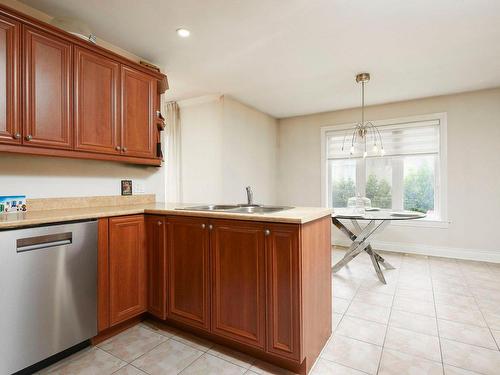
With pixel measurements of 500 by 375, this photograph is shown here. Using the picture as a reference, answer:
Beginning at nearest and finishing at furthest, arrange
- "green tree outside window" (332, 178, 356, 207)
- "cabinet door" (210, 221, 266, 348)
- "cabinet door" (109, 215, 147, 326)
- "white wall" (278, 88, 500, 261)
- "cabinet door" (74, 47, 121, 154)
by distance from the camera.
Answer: "cabinet door" (210, 221, 266, 348) < "cabinet door" (109, 215, 147, 326) < "cabinet door" (74, 47, 121, 154) < "white wall" (278, 88, 500, 261) < "green tree outside window" (332, 178, 356, 207)

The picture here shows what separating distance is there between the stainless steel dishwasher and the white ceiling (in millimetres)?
1681

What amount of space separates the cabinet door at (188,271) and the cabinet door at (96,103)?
0.87 metres

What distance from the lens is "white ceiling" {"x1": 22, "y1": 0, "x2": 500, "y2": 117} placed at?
6.68 feet

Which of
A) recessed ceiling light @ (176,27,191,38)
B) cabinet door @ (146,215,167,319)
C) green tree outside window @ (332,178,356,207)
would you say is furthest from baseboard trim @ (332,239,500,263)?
recessed ceiling light @ (176,27,191,38)

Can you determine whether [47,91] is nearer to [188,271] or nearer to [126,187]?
[126,187]

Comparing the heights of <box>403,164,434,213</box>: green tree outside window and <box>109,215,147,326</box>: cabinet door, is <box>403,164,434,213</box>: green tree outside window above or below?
above

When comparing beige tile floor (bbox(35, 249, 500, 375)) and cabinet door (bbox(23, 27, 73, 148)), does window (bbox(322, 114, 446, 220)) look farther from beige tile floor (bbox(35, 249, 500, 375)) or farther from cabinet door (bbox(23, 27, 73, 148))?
cabinet door (bbox(23, 27, 73, 148))

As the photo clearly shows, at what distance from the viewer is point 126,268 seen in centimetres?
197

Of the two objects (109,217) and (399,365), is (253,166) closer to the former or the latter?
(109,217)

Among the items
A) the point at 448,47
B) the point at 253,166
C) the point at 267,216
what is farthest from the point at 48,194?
the point at 448,47

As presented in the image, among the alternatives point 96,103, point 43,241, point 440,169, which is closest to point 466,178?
point 440,169

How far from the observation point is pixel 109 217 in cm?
186

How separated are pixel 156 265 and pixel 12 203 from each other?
3.45 ft

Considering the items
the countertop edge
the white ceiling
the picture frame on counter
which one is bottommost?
the countertop edge
